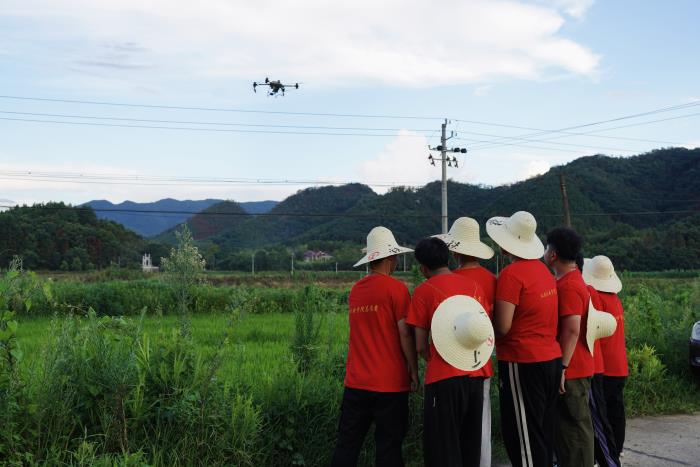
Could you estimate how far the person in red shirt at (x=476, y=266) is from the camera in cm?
461

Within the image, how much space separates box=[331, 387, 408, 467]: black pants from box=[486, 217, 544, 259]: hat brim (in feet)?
4.59

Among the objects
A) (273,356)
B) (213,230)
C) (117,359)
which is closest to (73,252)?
(273,356)

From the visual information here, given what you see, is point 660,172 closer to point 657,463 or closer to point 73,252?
point 73,252

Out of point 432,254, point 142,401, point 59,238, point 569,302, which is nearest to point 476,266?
point 432,254

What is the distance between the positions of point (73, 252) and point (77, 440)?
5831cm

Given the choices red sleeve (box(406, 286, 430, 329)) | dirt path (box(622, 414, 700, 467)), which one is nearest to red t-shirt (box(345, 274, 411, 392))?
red sleeve (box(406, 286, 430, 329))

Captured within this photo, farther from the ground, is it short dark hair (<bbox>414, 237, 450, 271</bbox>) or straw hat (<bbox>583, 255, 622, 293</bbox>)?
short dark hair (<bbox>414, 237, 450, 271</bbox>)

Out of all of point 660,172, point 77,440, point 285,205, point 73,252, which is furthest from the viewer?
point 285,205

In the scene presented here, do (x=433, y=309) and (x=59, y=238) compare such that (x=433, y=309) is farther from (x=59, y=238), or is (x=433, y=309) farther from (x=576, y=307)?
(x=59, y=238)

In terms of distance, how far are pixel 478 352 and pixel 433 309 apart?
0.42 metres

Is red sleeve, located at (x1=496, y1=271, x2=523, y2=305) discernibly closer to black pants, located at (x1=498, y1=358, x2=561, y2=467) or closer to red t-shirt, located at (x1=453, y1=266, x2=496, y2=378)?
red t-shirt, located at (x1=453, y1=266, x2=496, y2=378)

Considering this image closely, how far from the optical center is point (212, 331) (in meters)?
14.9

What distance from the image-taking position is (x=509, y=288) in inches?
186

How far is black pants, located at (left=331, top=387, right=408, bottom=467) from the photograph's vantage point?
4.34 meters
